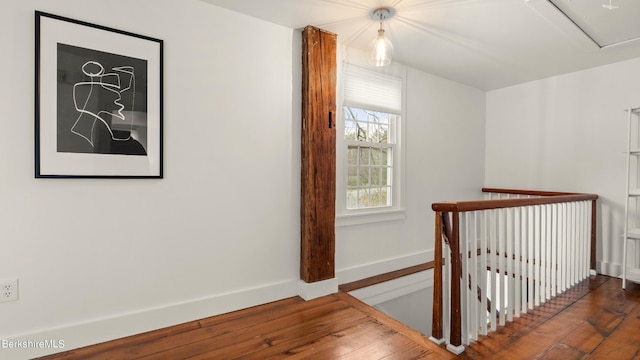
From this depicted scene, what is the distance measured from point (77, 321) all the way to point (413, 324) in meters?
2.83

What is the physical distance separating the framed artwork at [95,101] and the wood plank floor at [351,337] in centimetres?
105

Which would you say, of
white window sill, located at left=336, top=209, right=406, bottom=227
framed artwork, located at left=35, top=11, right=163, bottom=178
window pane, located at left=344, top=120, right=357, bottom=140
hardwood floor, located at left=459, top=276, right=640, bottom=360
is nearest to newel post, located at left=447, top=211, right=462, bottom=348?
hardwood floor, located at left=459, top=276, right=640, bottom=360

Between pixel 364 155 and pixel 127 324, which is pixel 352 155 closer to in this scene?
pixel 364 155

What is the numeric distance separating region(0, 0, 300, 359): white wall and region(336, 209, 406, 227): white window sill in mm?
489

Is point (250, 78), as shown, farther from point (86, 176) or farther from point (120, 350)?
point (120, 350)

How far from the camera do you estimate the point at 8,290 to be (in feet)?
5.59

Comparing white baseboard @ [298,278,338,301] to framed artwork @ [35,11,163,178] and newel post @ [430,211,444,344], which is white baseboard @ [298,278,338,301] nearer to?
newel post @ [430,211,444,344]

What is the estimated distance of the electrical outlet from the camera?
1689 millimetres

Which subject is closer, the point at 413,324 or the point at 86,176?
the point at 86,176

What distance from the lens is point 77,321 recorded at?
1.86 metres

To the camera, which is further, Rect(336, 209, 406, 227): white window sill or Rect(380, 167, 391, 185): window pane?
Rect(380, 167, 391, 185): window pane

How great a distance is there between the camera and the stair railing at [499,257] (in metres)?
1.93

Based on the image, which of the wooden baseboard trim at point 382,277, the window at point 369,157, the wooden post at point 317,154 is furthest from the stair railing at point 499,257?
the window at point 369,157

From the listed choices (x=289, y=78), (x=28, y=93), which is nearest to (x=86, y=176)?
(x=28, y=93)
